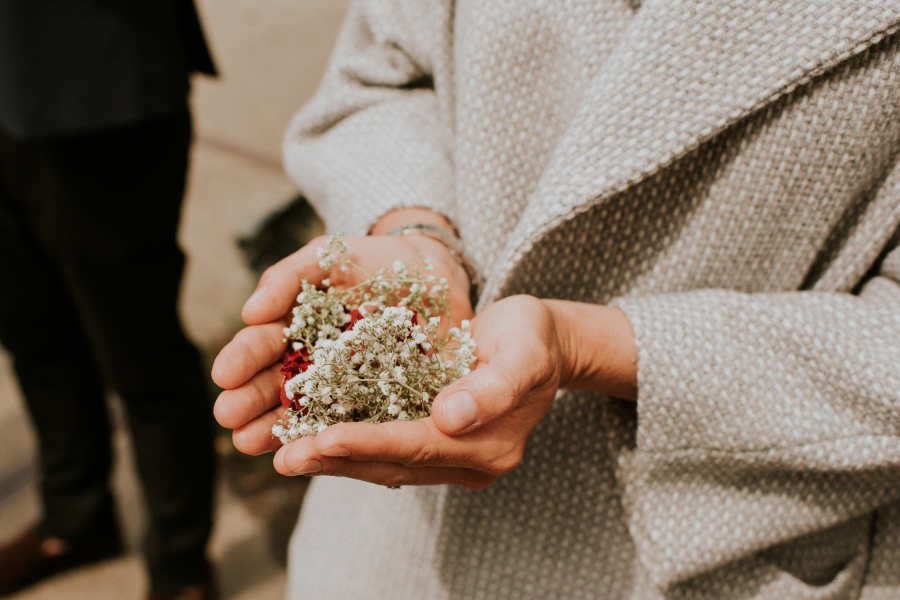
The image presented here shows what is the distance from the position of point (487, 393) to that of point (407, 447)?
0.11 metres

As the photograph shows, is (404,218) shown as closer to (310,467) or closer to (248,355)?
(248,355)

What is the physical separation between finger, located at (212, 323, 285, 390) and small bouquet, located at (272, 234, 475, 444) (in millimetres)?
21

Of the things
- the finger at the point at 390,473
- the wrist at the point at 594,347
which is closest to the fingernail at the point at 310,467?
the finger at the point at 390,473

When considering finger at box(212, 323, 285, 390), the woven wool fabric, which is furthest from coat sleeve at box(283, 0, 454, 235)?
finger at box(212, 323, 285, 390)

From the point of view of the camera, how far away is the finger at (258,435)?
76 cm

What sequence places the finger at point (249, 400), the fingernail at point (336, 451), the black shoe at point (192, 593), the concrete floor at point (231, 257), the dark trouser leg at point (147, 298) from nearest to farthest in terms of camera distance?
the fingernail at point (336, 451) → the finger at point (249, 400) → the dark trouser leg at point (147, 298) → the black shoe at point (192, 593) → the concrete floor at point (231, 257)

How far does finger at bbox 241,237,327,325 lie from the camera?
80cm

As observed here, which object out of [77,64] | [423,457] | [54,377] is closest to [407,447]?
[423,457]

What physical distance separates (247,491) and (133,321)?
3.54ft

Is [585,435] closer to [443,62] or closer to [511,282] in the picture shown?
[511,282]

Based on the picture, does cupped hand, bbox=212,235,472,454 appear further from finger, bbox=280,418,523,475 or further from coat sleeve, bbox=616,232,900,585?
coat sleeve, bbox=616,232,900,585

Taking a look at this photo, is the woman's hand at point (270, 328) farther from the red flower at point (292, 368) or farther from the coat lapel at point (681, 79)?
the coat lapel at point (681, 79)

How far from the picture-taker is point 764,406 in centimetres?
84

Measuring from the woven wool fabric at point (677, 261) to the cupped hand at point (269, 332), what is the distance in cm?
14
